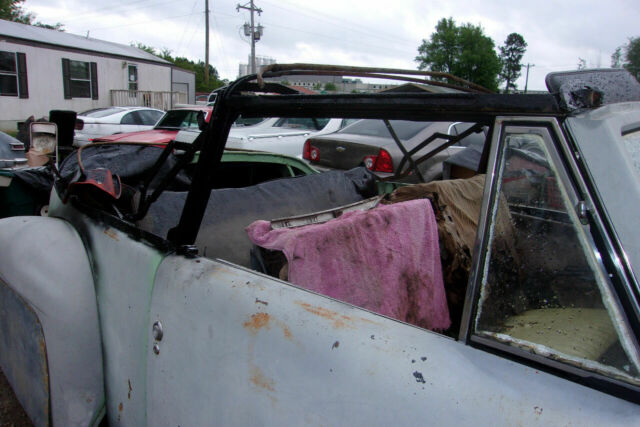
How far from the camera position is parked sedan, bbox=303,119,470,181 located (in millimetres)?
5477

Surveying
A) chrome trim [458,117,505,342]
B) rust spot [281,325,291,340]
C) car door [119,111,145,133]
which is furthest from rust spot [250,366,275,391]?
car door [119,111,145,133]

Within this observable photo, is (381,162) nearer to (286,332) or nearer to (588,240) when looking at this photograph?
(286,332)

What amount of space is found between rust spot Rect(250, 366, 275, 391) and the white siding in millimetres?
18380

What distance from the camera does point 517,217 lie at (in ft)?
3.36

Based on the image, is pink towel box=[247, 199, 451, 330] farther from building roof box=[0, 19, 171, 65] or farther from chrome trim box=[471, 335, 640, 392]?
building roof box=[0, 19, 171, 65]

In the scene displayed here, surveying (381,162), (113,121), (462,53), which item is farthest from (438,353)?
(462,53)

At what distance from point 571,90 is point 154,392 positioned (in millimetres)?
1411

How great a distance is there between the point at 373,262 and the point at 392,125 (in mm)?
4840

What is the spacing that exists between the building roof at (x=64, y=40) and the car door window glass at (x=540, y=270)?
18960mm

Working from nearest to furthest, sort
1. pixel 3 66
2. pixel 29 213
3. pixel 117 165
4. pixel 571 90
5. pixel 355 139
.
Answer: pixel 571 90 → pixel 117 165 → pixel 29 213 → pixel 355 139 → pixel 3 66

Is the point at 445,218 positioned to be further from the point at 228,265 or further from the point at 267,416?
the point at 267,416

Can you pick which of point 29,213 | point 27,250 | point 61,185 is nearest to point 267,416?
point 27,250

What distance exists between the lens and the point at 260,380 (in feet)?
3.73

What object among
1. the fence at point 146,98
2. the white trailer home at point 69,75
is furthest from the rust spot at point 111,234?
the fence at point 146,98
